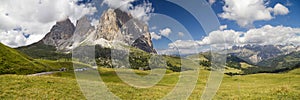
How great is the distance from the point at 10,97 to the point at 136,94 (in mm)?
14782

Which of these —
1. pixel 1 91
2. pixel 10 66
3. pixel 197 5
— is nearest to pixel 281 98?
pixel 197 5

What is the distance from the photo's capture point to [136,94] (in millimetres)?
34906

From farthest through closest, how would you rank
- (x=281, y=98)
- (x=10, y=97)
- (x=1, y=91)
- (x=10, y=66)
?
(x=10, y=66) < (x=281, y=98) < (x=1, y=91) < (x=10, y=97)

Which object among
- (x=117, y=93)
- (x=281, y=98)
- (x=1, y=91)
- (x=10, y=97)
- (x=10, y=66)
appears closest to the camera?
(x=10, y=97)

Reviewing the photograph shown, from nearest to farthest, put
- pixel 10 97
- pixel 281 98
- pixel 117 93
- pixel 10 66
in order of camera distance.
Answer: pixel 10 97 → pixel 281 98 → pixel 117 93 → pixel 10 66

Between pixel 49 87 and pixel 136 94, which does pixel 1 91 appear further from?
pixel 136 94

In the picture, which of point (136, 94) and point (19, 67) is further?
point (19, 67)

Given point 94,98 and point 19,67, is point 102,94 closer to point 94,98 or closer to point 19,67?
point 94,98

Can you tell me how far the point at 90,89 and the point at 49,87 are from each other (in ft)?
16.9

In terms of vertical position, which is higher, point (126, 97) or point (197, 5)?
point (197, 5)

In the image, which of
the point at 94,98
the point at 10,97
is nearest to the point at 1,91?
the point at 10,97

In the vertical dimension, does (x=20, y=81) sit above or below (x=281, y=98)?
above

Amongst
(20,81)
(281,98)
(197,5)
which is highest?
(197,5)

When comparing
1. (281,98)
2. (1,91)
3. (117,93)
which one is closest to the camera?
(1,91)
